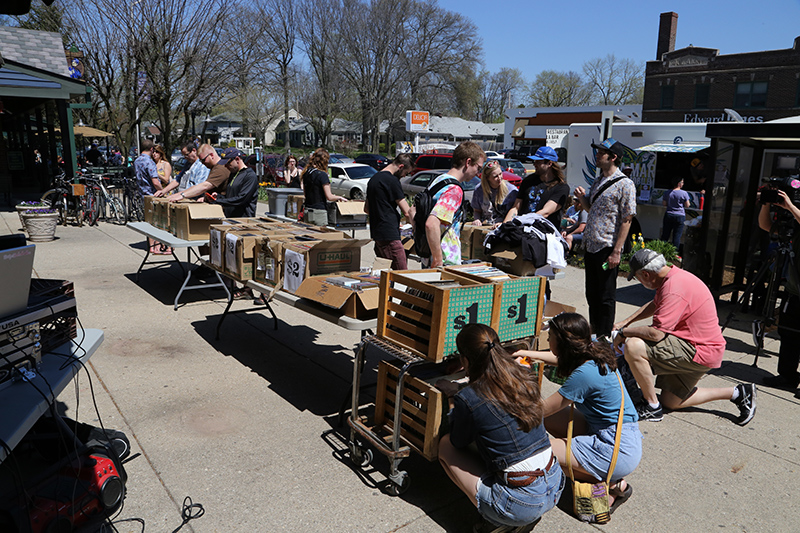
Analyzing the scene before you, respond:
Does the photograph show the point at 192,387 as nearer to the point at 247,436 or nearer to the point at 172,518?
the point at 247,436

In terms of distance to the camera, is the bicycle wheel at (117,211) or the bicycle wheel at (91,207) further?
the bicycle wheel at (117,211)

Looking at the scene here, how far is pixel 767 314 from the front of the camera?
574 centimetres

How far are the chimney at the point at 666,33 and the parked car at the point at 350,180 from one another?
30.0m

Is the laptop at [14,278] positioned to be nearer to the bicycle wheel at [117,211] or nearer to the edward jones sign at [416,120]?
the bicycle wheel at [117,211]

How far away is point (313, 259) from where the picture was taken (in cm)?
440

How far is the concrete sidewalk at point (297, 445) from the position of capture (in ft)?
10.4

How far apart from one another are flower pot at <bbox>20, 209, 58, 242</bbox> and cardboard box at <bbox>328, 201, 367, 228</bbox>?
19.2ft

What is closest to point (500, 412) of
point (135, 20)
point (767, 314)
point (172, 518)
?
point (172, 518)

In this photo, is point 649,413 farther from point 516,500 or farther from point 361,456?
point 361,456

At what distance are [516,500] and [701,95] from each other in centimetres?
4194

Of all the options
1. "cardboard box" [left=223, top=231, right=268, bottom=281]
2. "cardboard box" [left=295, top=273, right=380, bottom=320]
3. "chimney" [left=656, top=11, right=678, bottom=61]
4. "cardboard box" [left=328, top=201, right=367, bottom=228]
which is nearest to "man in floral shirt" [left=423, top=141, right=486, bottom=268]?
"cardboard box" [left=295, top=273, right=380, bottom=320]

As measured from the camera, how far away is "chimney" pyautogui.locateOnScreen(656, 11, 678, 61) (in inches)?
1622

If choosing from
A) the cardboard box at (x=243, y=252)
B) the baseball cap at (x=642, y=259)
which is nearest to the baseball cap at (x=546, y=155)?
the baseball cap at (x=642, y=259)

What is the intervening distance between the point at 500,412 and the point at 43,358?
7.60ft
